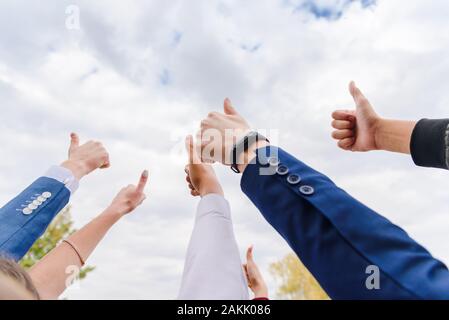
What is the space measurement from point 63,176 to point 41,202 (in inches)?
5.6

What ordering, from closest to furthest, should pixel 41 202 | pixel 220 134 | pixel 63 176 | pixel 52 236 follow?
pixel 220 134 → pixel 41 202 → pixel 63 176 → pixel 52 236

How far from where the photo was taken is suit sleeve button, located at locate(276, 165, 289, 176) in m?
0.70

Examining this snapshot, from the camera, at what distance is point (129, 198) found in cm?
152

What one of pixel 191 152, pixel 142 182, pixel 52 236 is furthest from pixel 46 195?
pixel 52 236

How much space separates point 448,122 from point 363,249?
0.53 metres

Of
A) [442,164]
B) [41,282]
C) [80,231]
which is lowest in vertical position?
[41,282]

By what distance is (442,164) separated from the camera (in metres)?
1.00

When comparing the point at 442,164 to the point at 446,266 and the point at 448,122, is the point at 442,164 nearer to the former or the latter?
the point at 448,122

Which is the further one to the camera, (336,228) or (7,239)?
(7,239)

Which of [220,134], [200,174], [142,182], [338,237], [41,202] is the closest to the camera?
[338,237]

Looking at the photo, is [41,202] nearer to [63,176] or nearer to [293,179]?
[63,176]

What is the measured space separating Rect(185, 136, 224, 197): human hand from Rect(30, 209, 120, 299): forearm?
41cm
